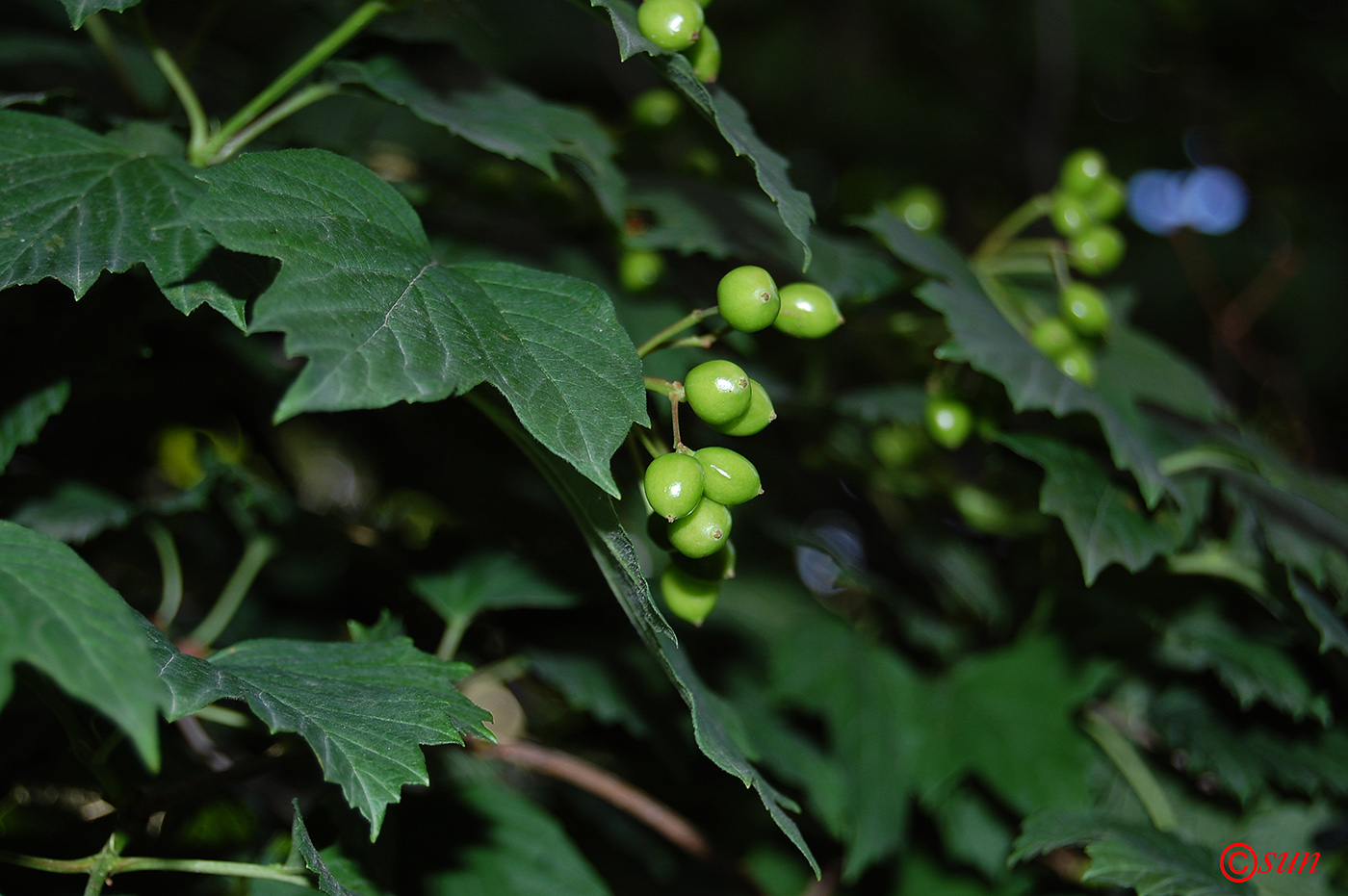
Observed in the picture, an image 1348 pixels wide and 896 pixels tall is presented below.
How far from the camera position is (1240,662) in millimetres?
1360

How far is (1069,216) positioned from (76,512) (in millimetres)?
1476

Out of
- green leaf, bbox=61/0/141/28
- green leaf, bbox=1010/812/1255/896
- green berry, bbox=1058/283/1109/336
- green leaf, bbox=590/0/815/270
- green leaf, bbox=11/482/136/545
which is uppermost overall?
green leaf, bbox=61/0/141/28

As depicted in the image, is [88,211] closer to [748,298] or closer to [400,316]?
[400,316]

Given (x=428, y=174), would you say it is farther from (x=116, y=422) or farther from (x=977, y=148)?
(x=977, y=148)

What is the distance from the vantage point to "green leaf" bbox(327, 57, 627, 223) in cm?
104

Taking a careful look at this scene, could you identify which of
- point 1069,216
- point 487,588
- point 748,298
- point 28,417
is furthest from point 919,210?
point 28,417

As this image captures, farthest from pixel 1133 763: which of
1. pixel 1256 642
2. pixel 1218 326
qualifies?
pixel 1218 326

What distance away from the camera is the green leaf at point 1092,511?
115cm

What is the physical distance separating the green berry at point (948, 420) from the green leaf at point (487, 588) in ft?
1.85

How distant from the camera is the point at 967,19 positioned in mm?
3262

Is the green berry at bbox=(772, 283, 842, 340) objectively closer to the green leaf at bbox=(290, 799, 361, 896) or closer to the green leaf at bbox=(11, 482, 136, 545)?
the green leaf at bbox=(290, 799, 361, 896)

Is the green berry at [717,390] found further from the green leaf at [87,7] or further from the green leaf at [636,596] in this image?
the green leaf at [87,7]

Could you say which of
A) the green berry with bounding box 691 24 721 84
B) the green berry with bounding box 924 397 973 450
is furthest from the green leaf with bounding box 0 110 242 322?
the green berry with bounding box 924 397 973 450

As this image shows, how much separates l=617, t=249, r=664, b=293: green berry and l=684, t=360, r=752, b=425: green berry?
512mm
